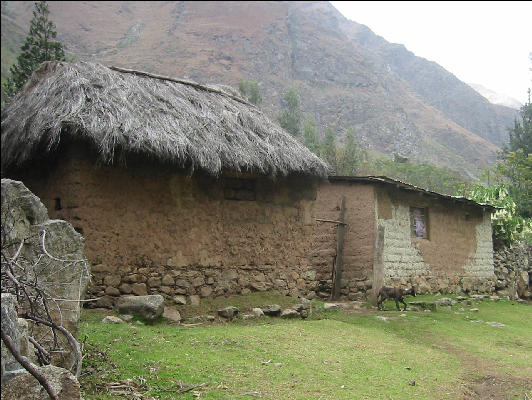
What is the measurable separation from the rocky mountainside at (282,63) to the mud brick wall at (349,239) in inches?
1325

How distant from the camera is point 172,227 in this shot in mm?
7277

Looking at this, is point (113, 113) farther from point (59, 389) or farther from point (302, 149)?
point (59, 389)

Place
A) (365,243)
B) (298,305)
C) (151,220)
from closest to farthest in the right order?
1. (151,220)
2. (298,305)
3. (365,243)

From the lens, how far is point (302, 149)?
8.88m

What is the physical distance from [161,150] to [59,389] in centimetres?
459

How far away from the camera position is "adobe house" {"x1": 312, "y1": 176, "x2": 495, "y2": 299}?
10.0 meters

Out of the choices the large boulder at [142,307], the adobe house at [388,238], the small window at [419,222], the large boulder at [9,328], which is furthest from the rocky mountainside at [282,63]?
the large boulder at [9,328]

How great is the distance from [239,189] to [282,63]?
2029 inches

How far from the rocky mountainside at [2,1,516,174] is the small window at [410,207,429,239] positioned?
32724mm

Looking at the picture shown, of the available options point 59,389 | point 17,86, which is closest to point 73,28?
point 17,86

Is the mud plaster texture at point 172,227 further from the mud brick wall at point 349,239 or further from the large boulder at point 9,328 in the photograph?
the large boulder at point 9,328

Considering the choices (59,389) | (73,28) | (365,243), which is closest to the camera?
(59,389)

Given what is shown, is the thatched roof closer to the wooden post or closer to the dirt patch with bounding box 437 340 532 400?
the wooden post

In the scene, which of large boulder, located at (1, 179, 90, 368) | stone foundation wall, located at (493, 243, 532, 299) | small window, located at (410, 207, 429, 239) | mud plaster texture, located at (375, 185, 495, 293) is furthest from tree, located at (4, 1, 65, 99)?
stone foundation wall, located at (493, 243, 532, 299)
